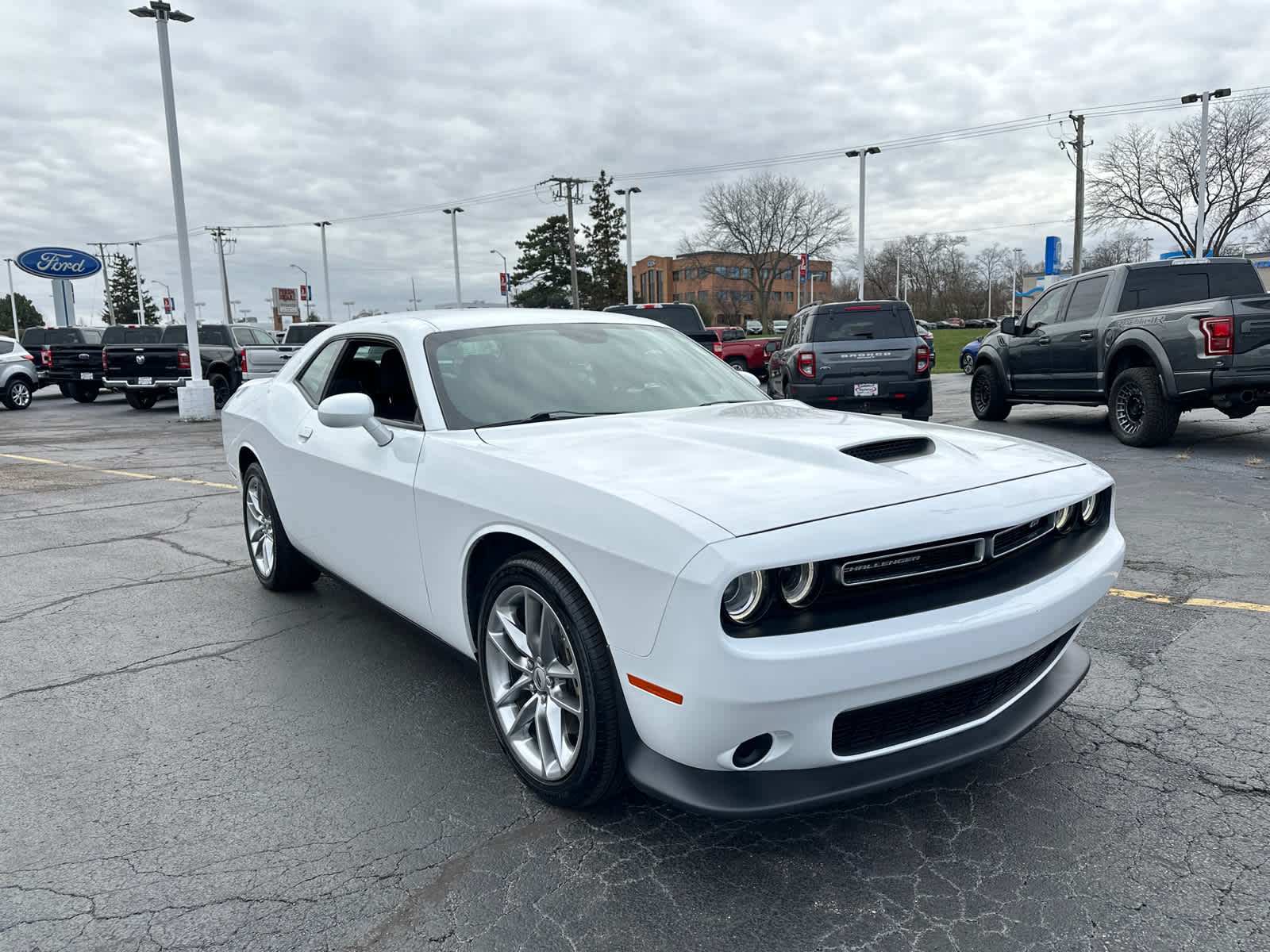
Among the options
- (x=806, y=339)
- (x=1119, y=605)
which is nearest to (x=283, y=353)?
(x=806, y=339)

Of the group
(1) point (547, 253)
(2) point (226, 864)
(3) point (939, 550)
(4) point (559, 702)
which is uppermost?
(1) point (547, 253)

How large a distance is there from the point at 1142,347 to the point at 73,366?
24502 mm

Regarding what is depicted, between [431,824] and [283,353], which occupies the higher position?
[283,353]

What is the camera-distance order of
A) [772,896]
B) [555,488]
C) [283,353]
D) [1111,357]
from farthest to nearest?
[283,353] < [1111,357] < [555,488] < [772,896]

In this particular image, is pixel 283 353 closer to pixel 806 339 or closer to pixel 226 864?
pixel 806 339

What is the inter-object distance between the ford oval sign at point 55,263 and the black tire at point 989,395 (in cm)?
3947

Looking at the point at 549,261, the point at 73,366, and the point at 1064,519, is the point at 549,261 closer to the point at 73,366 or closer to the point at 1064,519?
the point at 73,366

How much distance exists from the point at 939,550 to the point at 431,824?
168 centimetres

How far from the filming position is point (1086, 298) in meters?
10.6

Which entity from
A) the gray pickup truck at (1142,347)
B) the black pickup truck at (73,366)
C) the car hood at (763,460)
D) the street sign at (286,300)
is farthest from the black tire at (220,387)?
the street sign at (286,300)

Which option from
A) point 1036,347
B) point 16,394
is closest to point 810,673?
point 1036,347

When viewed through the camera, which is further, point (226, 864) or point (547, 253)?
point (547, 253)

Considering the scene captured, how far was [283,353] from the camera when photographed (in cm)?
1917

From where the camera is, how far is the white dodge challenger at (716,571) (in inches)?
82.2
